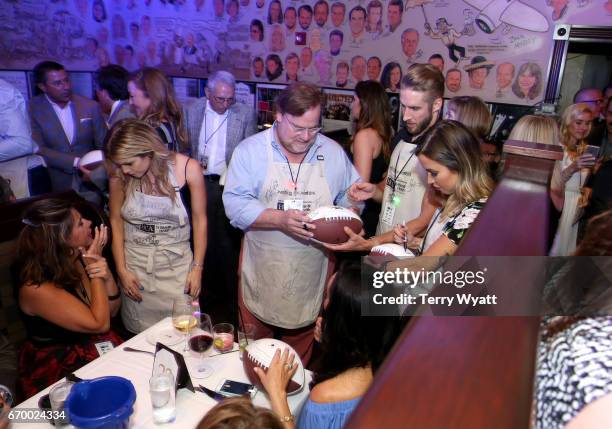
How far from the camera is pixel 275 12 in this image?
635cm

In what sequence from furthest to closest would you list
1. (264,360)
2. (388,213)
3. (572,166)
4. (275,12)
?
(275,12) < (572,166) < (388,213) < (264,360)

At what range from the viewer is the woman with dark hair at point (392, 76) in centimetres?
546

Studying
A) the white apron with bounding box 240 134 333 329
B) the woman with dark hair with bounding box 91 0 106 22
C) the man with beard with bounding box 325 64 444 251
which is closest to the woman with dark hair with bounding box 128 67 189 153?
the white apron with bounding box 240 134 333 329

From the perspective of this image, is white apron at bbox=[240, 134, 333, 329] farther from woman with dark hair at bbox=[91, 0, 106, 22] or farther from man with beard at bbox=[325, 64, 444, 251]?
woman with dark hair at bbox=[91, 0, 106, 22]

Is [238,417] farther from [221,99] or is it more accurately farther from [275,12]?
[275,12]

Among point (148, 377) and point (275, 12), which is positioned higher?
point (275, 12)

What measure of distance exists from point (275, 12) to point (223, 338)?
560 cm

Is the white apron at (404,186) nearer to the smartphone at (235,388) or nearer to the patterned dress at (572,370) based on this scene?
the smartphone at (235,388)

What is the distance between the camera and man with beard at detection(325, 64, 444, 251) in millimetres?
2652

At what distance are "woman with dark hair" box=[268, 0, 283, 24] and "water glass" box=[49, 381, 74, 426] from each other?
5897mm

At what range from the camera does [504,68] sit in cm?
473

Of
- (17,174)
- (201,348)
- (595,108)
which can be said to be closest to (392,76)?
(595,108)

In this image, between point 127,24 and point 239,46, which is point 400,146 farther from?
point 127,24

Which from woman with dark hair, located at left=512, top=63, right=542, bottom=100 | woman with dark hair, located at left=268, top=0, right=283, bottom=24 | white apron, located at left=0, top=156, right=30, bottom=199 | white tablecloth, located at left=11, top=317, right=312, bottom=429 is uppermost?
woman with dark hair, located at left=268, top=0, right=283, bottom=24
